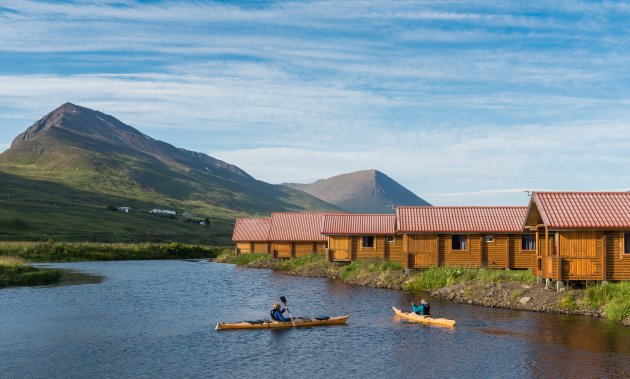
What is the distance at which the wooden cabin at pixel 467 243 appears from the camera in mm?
60156

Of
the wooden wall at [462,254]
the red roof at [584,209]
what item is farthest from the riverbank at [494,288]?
the red roof at [584,209]

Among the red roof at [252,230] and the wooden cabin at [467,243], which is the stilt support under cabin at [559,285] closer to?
the wooden cabin at [467,243]

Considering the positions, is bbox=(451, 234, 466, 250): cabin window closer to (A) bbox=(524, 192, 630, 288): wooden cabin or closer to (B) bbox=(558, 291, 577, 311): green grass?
(A) bbox=(524, 192, 630, 288): wooden cabin

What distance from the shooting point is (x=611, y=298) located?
132 feet

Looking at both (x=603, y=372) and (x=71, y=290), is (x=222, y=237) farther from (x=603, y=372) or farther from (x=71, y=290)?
(x=603, y=372)

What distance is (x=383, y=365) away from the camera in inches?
1173

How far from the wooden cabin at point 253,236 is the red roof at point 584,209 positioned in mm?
59602

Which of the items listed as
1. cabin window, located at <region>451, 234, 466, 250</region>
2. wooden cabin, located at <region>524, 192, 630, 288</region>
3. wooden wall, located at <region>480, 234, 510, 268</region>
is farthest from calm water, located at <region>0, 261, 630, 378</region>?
wooden wall, located at <region>480, 234, 510, 268</region>

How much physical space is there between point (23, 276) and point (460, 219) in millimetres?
41220

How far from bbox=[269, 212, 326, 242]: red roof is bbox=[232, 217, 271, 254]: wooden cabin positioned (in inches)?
187

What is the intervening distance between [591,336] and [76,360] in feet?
84.7

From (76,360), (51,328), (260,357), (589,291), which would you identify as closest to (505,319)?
(589,291)

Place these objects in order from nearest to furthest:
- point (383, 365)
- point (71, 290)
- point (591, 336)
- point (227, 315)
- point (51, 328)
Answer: point (383, 365) → point (591, 336) → point (51, 328) → point (227, 315) → point (71, 290)

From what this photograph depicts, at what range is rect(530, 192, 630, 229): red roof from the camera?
42344 millimetres
